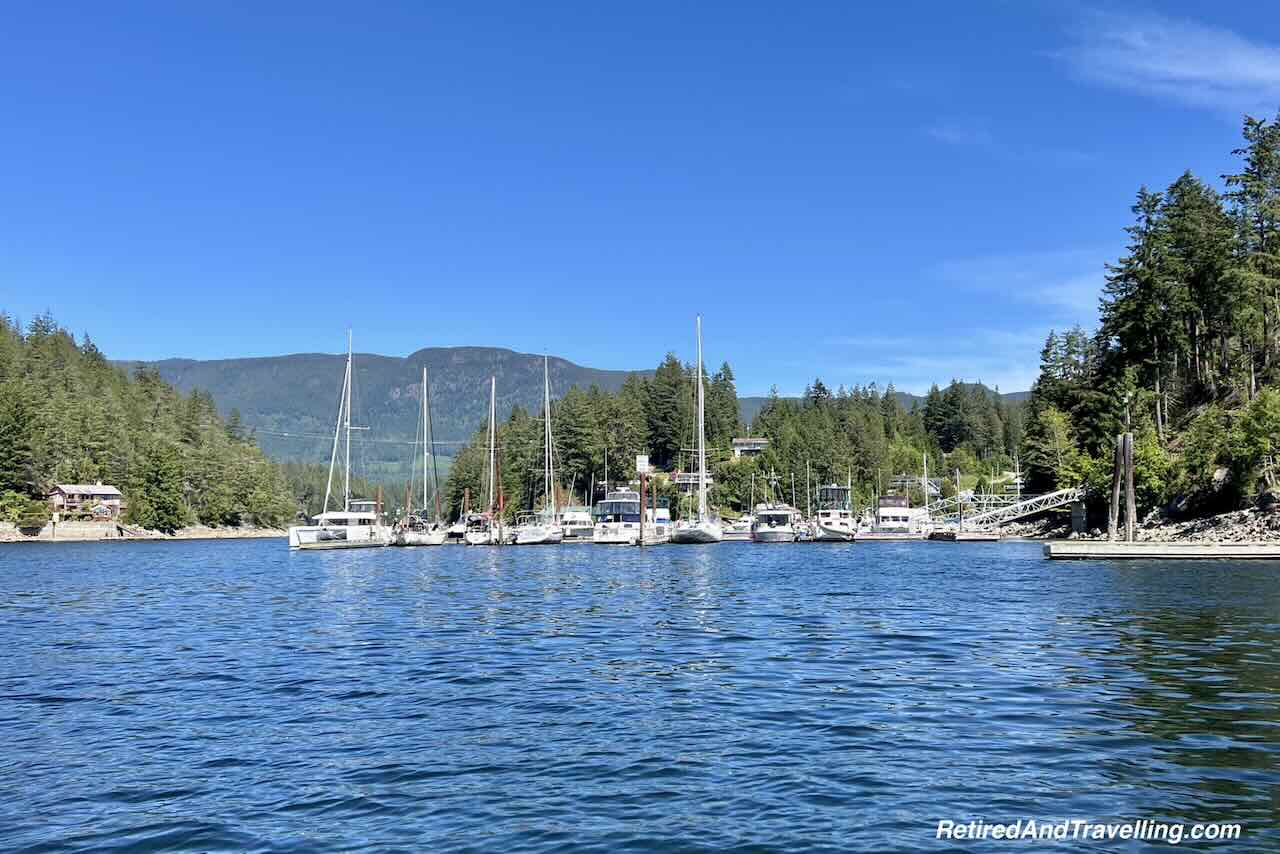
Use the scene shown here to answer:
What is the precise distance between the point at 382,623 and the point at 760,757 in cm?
2150

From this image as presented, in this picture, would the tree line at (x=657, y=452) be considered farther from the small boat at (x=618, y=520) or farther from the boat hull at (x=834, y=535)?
the boat hull at (x=834, y=535)

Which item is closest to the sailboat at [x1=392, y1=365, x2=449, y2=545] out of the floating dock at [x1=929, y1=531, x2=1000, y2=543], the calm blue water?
the floating dock at [x1=929, y1=531, x2=1000, y2=543]

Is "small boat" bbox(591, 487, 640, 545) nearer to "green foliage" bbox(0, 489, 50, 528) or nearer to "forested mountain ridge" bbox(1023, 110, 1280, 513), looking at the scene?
"forested mountain ridge" bbox(1023, 110, 1280, 513)

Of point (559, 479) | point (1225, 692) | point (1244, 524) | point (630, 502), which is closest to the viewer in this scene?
point (1225, 692)

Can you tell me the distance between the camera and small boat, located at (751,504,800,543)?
11762cm

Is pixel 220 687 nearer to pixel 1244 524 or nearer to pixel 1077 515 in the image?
pixel 1244 524

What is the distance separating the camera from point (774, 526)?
12106 centimetres

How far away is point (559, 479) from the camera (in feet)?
528

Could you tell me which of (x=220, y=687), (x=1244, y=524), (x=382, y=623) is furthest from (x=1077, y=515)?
(x=220, y=687)

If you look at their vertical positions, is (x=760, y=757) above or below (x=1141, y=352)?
below

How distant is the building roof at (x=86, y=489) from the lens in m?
149

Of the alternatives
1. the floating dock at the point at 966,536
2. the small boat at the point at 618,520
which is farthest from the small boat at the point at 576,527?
the floating dock at the point at 966,536

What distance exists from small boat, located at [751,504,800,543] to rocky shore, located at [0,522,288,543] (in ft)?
312

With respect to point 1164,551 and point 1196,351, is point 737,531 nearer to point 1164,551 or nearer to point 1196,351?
point 1196,351
